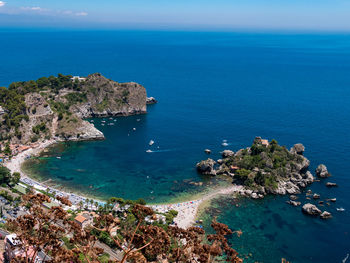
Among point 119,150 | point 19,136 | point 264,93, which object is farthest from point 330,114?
point 19,136

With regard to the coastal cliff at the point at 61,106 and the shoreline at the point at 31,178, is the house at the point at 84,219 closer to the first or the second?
the shoreline at the point at 31,178

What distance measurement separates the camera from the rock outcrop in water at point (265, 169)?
64562 millimetres

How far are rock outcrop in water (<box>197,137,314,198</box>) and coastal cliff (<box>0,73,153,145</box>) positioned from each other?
37626 millimetres

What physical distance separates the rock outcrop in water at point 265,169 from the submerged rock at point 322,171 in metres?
2.48

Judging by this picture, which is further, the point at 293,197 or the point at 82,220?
the point at 293,197

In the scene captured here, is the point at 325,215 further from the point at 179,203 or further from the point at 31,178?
the point at 31,178

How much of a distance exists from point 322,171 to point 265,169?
13.3 metres

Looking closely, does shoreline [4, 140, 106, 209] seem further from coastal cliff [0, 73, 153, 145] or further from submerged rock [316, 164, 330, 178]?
submerged rock [316, 164, 330, 178]

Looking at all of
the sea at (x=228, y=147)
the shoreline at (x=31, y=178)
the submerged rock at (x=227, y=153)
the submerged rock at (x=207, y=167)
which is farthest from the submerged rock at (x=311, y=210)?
the shoreline at (x=31, y=178)

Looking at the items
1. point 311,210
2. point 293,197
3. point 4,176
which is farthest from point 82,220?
point 311,210

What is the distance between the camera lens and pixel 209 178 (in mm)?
68625

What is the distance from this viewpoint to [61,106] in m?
99.3

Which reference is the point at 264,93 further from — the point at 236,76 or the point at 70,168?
the point at 70,168

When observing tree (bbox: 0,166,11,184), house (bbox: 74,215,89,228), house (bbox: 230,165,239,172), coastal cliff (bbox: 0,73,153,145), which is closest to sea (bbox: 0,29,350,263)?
house (bbox: 230,165,239,172)
